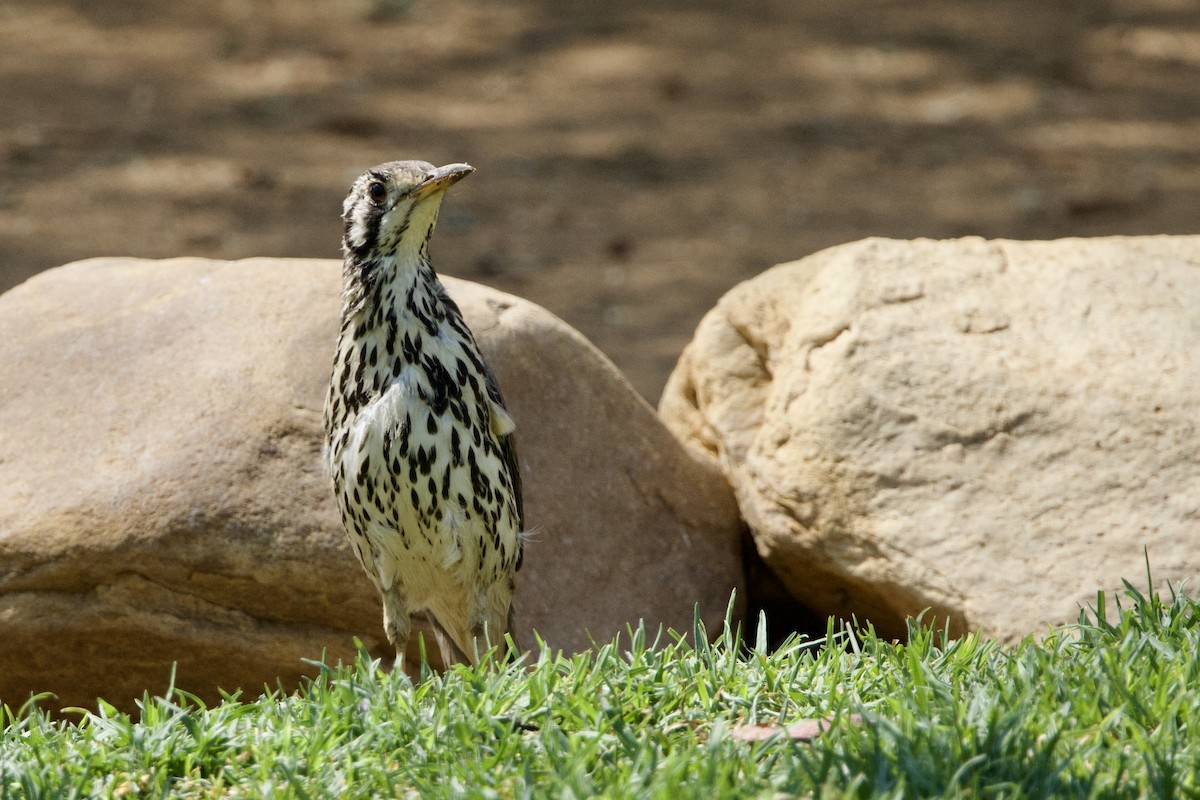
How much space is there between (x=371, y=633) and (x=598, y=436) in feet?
3.77

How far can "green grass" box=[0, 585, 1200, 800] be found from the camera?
3291 mm

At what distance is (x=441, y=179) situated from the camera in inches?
182

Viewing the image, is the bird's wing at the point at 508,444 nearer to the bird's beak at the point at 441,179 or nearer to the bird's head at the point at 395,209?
the bird's head at the point at 395,209

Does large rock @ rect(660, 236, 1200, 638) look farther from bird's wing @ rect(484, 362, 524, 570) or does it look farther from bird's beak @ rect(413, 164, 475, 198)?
bird's beak @ rect(413, 164, 475, 198)

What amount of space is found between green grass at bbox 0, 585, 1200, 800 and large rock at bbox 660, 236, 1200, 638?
771 mm

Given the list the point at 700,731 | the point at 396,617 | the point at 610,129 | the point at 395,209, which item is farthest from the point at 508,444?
the point at 610,129

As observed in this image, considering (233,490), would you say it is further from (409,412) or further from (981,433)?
(981,433)

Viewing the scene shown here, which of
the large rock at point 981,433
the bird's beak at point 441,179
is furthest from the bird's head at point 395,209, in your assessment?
the large rock at point 981,433

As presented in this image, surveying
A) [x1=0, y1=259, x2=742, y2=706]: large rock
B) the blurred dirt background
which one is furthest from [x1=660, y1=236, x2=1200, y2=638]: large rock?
the blurred dirt background

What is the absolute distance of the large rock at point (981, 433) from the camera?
16.6 ft

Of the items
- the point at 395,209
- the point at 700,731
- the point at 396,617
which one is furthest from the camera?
the point at 396,617

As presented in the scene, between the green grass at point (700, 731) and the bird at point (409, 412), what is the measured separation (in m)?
Result: 0.71

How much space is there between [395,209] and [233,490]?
117cm

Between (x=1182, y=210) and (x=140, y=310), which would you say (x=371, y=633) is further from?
(x=1182, y=210)
